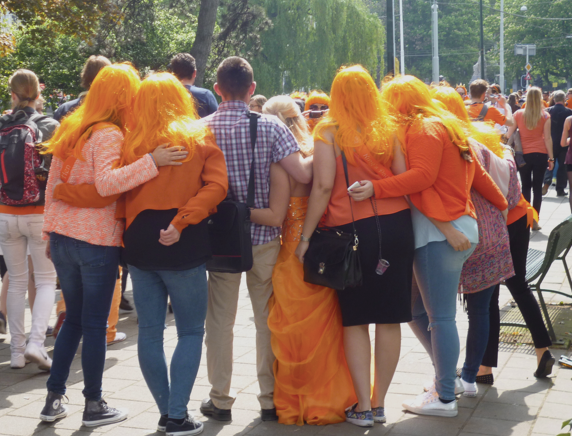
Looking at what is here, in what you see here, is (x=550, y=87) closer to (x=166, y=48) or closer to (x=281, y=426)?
(x=166, y=48)

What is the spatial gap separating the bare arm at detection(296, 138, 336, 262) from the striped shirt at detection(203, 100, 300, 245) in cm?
19

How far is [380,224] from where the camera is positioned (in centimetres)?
357

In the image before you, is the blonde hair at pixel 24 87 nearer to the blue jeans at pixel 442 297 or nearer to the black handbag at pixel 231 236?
the black handbag at pixel 231 236

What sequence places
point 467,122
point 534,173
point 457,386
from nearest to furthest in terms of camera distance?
point 467,122 < point 457,386 < point 534,173

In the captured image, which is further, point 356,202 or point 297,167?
point 297,167

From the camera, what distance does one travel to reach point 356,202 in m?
3.59

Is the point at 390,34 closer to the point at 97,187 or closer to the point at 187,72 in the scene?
the point at 187,72

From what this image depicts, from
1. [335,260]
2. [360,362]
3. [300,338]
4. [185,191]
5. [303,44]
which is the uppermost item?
[303,44]

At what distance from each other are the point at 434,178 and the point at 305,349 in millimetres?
1141

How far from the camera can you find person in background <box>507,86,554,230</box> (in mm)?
10633

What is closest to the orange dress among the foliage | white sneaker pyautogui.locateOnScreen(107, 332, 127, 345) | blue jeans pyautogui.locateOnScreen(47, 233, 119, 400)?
blue jeans pyautogui.locateOnScreen(47, 233, 119, 400)

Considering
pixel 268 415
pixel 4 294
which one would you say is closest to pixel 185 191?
pixel 268 415

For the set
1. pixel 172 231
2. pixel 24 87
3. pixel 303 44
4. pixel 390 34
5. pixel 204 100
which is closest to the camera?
pixel 172 231

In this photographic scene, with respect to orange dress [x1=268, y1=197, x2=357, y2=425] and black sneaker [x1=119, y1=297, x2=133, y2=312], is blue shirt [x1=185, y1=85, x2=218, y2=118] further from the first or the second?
orange dress [x1=268, y1=197, x2=357, y2=425]
